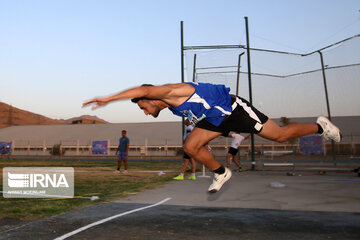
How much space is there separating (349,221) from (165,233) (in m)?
2.30

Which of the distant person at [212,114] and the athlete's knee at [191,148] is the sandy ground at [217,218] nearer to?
the distant person at [212,114]

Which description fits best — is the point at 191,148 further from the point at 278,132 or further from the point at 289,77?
the point at 289,77

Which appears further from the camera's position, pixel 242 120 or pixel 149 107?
pixel 242 120

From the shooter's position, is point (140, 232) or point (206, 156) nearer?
point (140, 232)

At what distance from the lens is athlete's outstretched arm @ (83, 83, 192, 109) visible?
3230mm

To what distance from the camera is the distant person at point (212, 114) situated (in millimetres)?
3754

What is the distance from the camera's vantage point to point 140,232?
3.55 metres

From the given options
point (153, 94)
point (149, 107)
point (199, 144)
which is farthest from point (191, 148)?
point (153, 94)

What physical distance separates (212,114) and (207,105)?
18cm

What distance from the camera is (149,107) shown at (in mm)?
3898

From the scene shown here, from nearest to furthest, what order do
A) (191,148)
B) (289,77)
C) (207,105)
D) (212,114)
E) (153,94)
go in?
(153,94) < (207,105) < (212,114) < (191,148) < (289,77)

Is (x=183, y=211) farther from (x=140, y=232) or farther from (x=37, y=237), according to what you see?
(x=37, y=237)

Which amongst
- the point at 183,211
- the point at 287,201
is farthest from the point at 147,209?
the point at 287,201

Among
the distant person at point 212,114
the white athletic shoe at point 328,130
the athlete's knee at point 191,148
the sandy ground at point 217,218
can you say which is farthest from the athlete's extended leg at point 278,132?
the sandy ground at point 217,218
